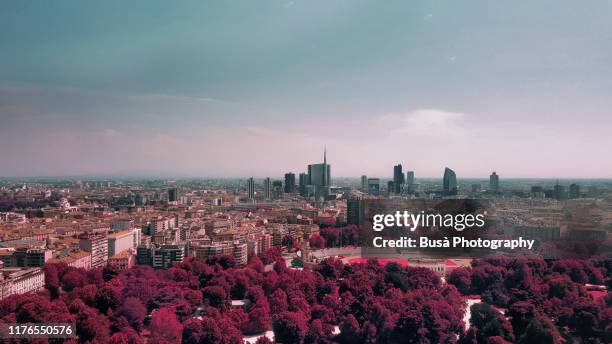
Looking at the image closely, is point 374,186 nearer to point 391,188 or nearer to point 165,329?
point 391,188

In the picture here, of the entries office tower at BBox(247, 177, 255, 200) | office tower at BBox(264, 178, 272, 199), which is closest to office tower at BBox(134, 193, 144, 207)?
office tower at BBox(247, 177, 255, 200)

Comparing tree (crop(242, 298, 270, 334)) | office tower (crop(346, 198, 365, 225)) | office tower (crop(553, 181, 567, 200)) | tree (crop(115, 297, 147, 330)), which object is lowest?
tree (crop(242, 298, 270, 334))

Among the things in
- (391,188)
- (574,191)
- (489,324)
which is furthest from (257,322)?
(391,188)

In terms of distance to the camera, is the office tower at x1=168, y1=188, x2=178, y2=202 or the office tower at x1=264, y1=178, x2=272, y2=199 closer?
the office tower at x1=168, y1=188, x2=178, y2=202

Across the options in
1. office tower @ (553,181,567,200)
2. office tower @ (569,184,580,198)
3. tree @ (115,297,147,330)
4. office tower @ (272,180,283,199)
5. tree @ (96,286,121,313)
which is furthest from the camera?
office tower @ (272,180,283,199)

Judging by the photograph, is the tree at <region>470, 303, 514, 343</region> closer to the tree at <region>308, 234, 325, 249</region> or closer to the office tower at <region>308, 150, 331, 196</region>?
the tree at <region>308, 234, 325, 249</region>

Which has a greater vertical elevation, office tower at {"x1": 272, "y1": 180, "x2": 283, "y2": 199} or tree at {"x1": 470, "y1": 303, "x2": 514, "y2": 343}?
office tower at {"x1": 272, "y1": 180, "x2": 283, "y2": 199}
